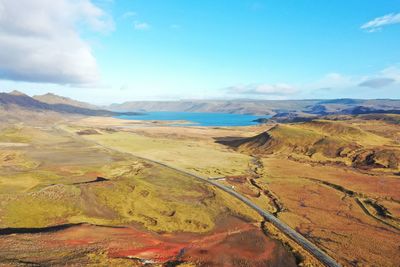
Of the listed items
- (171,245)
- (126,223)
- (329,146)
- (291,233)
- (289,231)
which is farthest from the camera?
(329,146)

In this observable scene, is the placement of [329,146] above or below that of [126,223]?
below

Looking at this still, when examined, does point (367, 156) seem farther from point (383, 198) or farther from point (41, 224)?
point (41, 224)

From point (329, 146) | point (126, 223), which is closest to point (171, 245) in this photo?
point (126, 223)

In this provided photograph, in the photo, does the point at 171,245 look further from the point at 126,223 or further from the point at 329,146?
the point at 329,146

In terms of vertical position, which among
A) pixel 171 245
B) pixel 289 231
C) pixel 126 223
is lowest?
pixel 289 231

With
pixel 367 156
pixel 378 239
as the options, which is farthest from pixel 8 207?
pixel 367 156

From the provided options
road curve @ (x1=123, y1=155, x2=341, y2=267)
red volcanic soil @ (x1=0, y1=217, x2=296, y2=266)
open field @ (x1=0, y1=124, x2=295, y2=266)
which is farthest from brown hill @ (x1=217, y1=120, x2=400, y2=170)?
red volcanic soil @ (x1=0, y1=217, x2=296, y2=266)

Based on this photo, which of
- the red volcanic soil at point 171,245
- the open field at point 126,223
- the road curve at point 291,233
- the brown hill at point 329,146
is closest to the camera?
the open field at point 126,223

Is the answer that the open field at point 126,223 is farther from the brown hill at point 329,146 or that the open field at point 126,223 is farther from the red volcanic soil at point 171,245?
the brown hill at point 329,146

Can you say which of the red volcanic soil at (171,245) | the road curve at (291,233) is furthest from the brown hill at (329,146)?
the red volcanic soil at (171,245)
